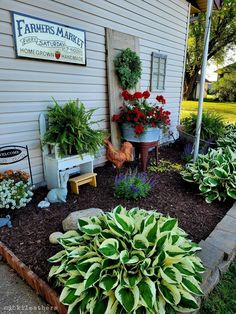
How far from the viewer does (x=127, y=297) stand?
49.1 inches

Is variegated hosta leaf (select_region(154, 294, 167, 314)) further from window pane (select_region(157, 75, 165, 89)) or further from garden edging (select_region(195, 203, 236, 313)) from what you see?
window pane (select_region(157, 75, 165, 89))

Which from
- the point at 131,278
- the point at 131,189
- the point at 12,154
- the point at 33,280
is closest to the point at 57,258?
the point at 33,280

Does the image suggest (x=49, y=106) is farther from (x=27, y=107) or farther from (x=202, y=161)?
(x=202, y=161)

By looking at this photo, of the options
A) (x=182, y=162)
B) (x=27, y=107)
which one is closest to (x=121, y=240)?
(x=27, y=107)

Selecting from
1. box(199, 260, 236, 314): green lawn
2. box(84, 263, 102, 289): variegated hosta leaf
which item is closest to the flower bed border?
box(84, 263, 102, 289): variegated hosta leaf

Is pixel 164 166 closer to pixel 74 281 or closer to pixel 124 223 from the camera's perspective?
pixel 124 223

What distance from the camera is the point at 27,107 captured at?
276 centimetres

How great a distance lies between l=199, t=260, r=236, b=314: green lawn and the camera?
5.11ft

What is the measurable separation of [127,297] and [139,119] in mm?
2708

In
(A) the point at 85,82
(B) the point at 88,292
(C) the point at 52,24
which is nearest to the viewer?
(B) the point at 88,292

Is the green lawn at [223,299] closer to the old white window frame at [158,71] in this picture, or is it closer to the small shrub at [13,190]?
the small shrub at [13,190]

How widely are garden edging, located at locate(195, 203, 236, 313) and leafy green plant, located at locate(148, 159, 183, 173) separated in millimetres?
1601

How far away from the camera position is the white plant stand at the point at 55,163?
9.14ft

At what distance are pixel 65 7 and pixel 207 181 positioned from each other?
2759 mm
